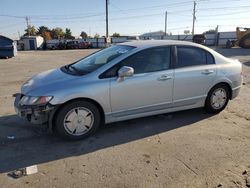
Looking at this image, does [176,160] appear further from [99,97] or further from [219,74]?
[219,74]

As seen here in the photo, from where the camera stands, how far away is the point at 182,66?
4906mm

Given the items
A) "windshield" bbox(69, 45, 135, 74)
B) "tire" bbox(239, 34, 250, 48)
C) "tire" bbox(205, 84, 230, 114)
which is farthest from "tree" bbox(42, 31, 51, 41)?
"tire" bbox(205, 84, 230, 114)

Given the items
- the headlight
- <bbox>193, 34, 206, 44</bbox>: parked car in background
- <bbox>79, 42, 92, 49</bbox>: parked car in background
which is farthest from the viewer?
<bbox>79, 42, 92, 49</bbox>: parked car in background

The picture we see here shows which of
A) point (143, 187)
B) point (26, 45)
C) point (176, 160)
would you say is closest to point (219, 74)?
point (176, 160)

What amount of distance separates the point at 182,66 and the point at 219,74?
912 mm

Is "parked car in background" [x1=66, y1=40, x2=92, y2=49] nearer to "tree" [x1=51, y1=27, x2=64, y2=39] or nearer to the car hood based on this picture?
"tree" [x1=51, y1=27, x2=64, y2=39]

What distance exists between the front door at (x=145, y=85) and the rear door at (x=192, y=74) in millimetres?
199

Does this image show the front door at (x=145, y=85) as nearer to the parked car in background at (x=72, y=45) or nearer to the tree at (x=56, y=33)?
the parked car in background at (x=72, y=45)

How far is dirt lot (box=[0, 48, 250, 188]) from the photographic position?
3.12 m

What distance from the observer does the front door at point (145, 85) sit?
437cm

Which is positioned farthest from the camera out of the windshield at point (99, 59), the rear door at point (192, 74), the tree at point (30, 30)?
the tree at point (30, 30)

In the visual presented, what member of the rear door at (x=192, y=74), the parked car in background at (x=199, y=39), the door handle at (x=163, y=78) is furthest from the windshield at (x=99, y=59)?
the parked car in background at (x=199, y=39)

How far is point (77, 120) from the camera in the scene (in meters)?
4.16

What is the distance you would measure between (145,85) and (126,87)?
368mm
